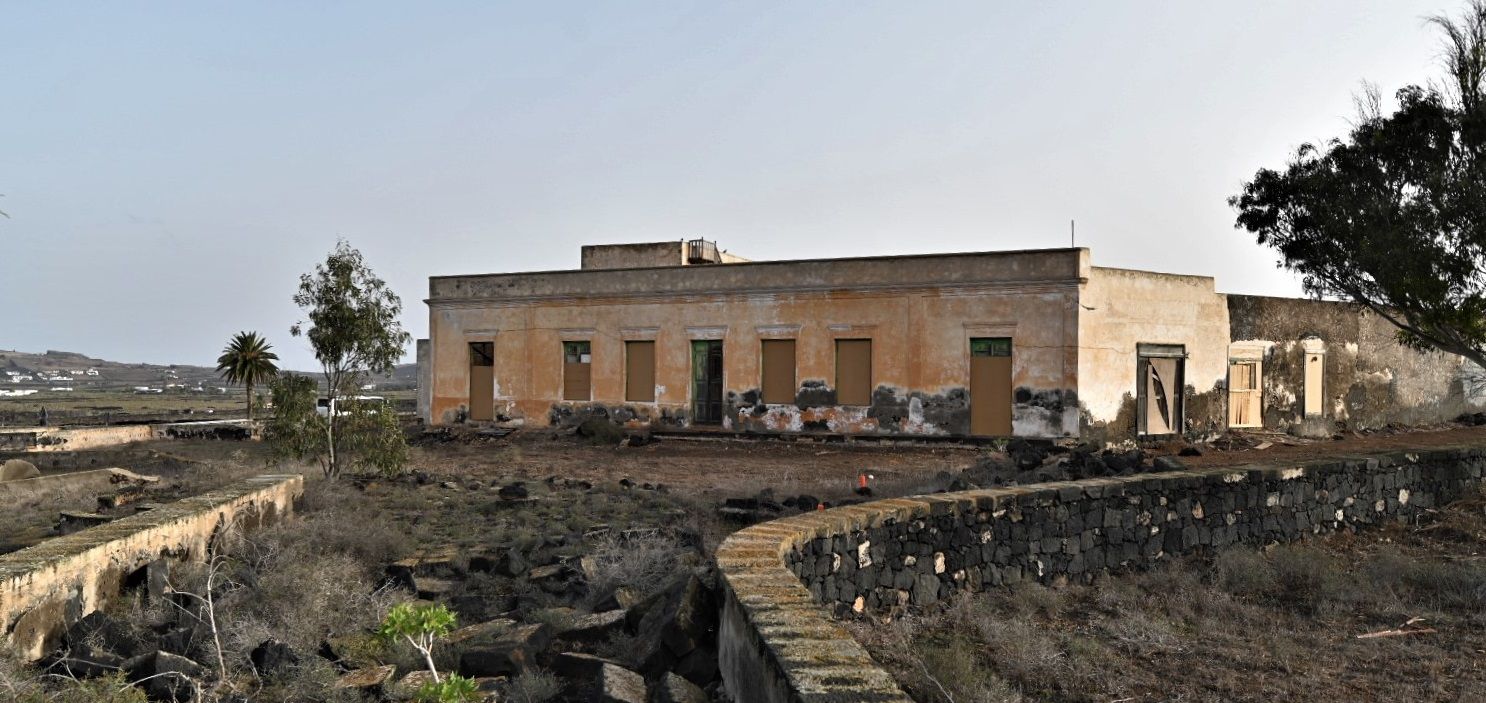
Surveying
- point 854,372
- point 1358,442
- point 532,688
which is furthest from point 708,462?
point 532,688

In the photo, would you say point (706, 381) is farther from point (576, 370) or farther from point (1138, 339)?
point (1138, 339)

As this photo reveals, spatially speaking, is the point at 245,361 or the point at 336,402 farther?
the point at 245,361

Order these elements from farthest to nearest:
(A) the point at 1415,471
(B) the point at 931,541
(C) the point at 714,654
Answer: (A) the point at 1415,471
(B) the point at 931,541
(C) the point at 714,654

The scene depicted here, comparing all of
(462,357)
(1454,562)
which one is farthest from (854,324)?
(1454,562)

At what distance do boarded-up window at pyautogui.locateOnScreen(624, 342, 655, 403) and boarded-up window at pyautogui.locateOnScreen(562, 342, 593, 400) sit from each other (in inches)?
38.8

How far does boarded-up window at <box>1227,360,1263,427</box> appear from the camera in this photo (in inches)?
922

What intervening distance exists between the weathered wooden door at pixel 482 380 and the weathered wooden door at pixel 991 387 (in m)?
12.3

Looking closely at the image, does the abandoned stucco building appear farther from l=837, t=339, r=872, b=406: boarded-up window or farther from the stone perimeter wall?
the stone perimeter wall

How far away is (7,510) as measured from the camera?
12.9m

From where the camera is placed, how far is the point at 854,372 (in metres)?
22.7

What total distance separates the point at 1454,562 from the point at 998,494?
5228 mm

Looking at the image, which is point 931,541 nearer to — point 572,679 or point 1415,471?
point 572,679

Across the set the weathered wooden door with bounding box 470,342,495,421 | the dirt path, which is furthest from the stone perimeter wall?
the weathered wooden door with bounding box 470,342,495,421

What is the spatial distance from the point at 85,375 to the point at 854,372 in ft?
470
